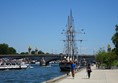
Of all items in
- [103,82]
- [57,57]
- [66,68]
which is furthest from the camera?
[57,57]

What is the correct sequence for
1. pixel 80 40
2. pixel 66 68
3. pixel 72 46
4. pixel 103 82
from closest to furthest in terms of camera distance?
pixel 103 82 < pixel 66 68 < pixel 72 46 < pixel 80 40

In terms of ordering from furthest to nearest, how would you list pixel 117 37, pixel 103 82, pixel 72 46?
pixel 72 46 < pixel 117 37 < pixel 103 82

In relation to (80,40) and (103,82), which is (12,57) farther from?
(103,82)

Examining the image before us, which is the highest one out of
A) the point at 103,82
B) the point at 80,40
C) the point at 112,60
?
the point at 80,40

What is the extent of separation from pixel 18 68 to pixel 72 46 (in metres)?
24.4

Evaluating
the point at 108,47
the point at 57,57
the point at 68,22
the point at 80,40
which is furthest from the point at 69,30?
the point at 57,57

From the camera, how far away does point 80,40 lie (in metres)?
139

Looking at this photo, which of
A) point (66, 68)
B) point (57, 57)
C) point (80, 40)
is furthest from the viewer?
point (57, 57)

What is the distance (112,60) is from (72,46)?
21.1 meters

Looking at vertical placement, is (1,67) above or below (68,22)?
below

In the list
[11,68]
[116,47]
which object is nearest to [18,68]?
[11,68]

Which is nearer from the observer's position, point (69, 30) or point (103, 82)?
point (103, 82)

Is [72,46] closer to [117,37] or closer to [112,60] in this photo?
[112,60]

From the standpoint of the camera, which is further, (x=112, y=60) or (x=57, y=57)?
(x=57, y=57)
